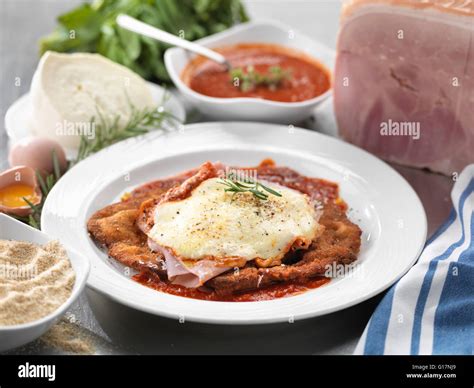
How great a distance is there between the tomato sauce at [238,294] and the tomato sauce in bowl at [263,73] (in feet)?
6.04

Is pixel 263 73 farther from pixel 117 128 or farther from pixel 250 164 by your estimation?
pixel 117 128

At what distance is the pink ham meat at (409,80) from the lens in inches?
157

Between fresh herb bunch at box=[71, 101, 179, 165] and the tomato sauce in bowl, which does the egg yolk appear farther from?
the tomato sauce in bowl

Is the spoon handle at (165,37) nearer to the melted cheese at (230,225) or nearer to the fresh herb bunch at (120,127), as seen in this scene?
the fresh herb bunch at (120,127)

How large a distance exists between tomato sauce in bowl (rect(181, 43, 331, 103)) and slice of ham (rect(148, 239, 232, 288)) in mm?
1829

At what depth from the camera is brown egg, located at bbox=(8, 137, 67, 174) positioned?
4.09 meters

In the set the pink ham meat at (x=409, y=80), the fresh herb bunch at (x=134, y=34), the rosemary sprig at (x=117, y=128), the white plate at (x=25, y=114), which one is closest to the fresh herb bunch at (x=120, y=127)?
the rosemary sprig at (x=117, y=128)

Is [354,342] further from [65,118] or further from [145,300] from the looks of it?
[65,118]

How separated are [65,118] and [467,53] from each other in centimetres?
228

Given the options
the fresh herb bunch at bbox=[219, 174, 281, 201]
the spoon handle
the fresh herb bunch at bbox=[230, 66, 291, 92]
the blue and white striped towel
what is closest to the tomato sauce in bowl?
the fresh herb bunch at bbox=[230, 66, 291, 92]

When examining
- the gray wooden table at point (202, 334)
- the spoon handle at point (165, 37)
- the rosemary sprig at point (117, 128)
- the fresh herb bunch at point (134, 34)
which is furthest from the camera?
the fresh herb bunch at point (134, 34)

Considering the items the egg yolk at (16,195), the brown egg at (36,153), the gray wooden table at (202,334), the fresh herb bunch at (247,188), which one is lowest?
the gray wooden table at (202,334)

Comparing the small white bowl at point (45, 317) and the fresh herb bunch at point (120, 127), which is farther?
the fresh herb bunch at point (120, 127)
